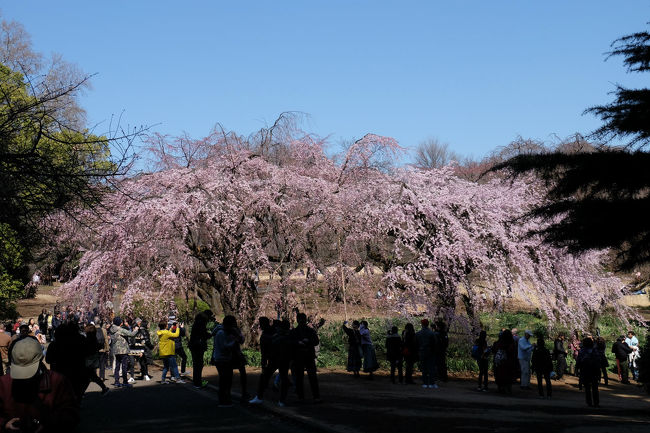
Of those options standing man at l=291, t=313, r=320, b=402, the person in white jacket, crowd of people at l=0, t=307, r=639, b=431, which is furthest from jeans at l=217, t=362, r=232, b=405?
the person in white jacket

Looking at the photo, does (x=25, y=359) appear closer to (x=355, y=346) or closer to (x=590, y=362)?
(x=590, y=362)

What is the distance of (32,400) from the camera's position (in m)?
6.03

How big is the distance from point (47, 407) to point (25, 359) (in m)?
0.46

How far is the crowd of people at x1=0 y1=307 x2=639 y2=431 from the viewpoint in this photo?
6086 millimetres

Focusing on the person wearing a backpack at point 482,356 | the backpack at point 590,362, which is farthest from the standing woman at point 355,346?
the backpack at point 590,362

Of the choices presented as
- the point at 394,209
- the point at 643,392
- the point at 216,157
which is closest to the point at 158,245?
the point at 216,157

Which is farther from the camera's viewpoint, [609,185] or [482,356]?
[482,356]

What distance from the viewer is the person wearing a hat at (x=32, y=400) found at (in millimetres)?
5973

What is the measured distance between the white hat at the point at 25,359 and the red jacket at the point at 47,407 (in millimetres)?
115

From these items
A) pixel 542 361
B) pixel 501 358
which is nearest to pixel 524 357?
pixel 542 361

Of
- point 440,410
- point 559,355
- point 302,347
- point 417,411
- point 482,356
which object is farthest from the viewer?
point 559,355

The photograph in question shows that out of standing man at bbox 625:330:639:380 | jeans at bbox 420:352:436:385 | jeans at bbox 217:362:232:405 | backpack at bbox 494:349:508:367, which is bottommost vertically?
jeans at bbox 217:362:232:405

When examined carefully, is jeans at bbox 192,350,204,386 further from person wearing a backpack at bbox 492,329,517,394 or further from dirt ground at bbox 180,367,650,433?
person wearing a backpack at bbox 492,329,517,394

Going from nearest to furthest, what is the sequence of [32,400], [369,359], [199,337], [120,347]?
[32,400], [199,337], [120,347], [369,359]
